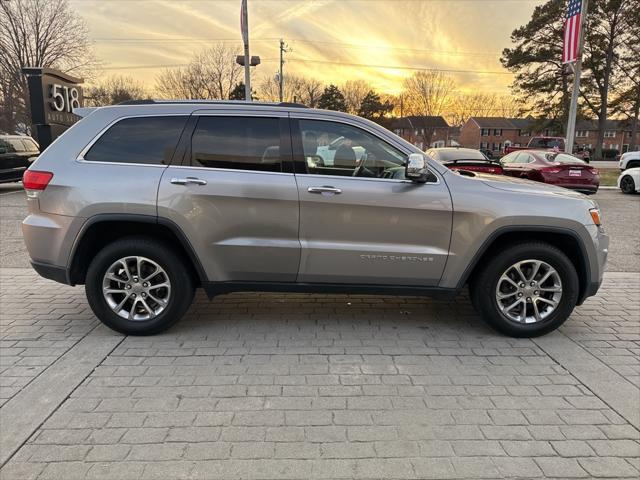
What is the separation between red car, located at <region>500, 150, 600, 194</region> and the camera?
42.4ft

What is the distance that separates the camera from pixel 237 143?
391 cm

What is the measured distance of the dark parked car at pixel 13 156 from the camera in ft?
47.0

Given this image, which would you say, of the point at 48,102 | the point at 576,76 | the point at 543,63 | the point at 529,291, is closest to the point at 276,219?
the point at 529,291

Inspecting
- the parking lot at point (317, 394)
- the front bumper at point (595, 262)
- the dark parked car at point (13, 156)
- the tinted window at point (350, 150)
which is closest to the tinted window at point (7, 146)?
the dark parked car at point (13, 156)

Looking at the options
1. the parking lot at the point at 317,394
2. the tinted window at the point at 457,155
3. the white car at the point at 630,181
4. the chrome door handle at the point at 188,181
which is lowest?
the parking lot at the point at 317,394

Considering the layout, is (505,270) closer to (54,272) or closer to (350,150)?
(350,150)

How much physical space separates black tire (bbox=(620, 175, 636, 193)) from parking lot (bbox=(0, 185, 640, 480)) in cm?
1359

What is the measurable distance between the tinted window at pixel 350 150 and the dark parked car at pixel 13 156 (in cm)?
1415

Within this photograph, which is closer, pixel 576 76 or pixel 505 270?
pixel 505 270

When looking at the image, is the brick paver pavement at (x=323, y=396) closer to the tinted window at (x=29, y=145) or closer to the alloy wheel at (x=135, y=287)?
the alloy wheel at (x=135, y=287)

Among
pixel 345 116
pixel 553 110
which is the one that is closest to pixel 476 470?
pixel 345 116

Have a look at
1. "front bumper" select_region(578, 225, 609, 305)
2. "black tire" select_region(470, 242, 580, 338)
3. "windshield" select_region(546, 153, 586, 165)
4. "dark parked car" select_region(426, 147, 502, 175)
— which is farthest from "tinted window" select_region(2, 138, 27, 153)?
"windshield" select_region(546, 153, 586, 165)

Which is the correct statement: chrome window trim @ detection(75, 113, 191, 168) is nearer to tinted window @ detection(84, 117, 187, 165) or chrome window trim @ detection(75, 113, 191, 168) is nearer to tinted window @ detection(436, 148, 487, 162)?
tinted window @ detection(84, 117, 187, 165)

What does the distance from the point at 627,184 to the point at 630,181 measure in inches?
9.0
